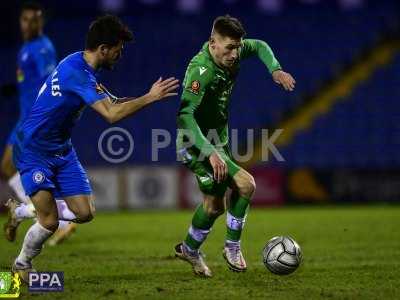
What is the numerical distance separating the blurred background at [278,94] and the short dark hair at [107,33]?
11172 mm

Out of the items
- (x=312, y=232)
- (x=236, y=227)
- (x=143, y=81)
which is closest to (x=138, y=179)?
(x=143, y=81)

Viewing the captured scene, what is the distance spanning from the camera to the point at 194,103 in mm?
7219

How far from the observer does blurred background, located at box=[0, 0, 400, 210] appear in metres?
18.1

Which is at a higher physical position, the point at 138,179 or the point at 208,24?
the point at 208,24

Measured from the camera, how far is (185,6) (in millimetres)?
23250

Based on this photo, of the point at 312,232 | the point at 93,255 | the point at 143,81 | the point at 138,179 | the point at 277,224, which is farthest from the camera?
the point at 143,81

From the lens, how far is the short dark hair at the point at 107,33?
22.1 feet

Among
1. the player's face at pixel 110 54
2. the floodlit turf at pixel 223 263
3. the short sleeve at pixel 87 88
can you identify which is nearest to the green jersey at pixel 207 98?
the player's face at pixel 110 54

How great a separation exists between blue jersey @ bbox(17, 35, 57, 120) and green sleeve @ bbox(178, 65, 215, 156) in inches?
156

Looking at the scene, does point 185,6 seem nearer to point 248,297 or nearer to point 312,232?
point 312,232

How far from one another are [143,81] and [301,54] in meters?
4.50

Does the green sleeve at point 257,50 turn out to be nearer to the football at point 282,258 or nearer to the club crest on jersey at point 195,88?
the club crest on jersey at point 195,88

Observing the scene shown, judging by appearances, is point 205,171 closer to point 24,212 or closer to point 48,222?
point 48,222

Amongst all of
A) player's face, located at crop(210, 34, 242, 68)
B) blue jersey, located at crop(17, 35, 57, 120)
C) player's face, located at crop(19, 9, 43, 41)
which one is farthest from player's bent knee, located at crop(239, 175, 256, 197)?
player's face, located at crop(19, 9, 43, 41)
